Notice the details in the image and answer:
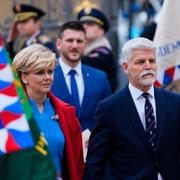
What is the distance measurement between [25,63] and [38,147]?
118 centimetres

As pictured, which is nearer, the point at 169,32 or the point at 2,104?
the point at 2,104

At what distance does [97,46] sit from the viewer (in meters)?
8.57

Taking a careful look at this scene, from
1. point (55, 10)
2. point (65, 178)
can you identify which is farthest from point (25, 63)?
point (55, 10)

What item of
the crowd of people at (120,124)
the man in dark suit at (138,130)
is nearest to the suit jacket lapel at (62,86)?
the crowd of people at (120,124)

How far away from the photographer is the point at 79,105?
22.9 ft

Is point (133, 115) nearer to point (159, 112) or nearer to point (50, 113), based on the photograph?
point (159, 112)

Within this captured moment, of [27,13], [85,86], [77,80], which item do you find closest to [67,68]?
[77,80]

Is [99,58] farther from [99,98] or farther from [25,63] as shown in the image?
[25,63]

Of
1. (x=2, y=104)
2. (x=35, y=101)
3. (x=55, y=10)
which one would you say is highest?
(x=2, y=104)

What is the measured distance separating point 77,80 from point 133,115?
156 centimetres

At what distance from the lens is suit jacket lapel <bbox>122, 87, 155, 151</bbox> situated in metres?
5.61

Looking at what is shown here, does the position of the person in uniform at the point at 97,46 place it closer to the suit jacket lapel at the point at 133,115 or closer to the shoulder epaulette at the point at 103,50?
the shoulder epaulette at the point at 103,50

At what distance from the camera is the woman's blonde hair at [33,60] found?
5777mm

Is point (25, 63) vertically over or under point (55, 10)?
over
